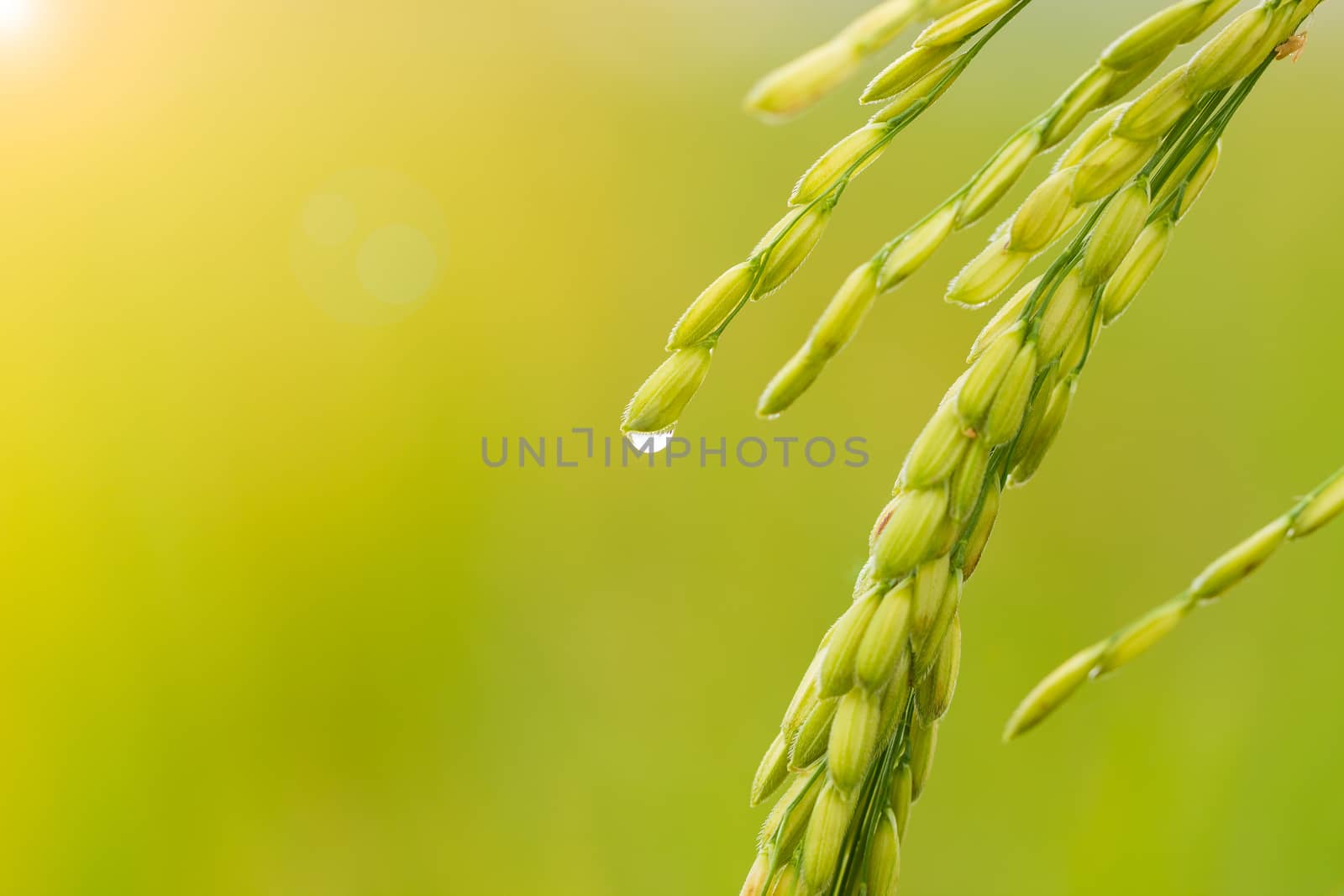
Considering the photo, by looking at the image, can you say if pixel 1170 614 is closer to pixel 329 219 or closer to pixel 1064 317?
pixel 1064 317

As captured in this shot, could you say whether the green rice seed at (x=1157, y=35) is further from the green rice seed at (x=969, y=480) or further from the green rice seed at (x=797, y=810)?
the green rice seed at (x=797, y=810)

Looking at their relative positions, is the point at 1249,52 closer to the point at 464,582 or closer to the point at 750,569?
the point at 750,569

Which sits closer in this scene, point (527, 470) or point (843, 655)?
point (843, 655)

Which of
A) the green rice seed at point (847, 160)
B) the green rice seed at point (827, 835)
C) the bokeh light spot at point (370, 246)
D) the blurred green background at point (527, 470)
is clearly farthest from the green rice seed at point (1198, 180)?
the bokeh light spot at point (370, 246)

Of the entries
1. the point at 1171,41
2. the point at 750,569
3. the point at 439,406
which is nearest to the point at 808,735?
the point at 1171,41

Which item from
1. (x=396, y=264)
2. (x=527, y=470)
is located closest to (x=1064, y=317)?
(x=527, y=470)

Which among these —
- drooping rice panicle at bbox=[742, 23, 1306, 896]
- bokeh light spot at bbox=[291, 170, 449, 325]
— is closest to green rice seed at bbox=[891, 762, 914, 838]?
drooping rice panicle at bbox=[742, 23, 1306, 896]

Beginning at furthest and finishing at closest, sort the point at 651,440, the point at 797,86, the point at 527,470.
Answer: the point at 527,470 < the point at 651,440 < the point at 797,86

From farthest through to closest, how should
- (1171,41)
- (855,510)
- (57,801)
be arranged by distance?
(855,510)
(57,801)
(1171,41)
